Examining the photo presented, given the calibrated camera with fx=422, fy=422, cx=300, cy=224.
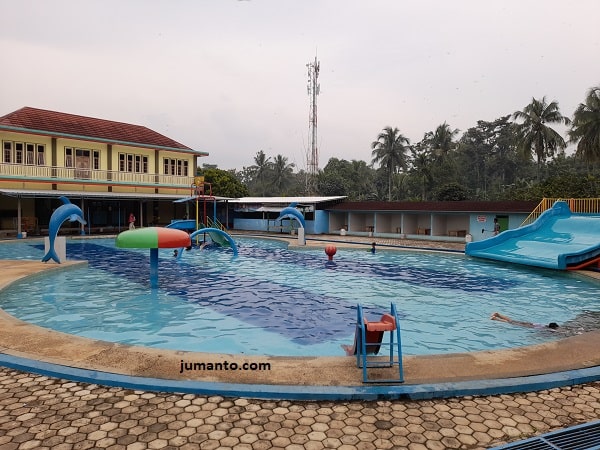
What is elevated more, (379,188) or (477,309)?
(379,188)

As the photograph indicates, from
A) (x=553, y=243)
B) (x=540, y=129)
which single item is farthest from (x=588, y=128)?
(x=553, y=243)

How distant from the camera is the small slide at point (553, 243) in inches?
655

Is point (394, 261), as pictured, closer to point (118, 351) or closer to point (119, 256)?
point (119, 256)

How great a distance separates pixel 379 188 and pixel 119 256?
52.5 m

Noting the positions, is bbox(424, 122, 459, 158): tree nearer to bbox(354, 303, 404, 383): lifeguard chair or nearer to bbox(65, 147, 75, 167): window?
bbox(65, 147, 75, 167): window

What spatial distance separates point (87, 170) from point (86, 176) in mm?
471

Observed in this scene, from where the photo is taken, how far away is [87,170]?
105 feet

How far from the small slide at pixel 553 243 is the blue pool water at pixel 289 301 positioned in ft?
2.33

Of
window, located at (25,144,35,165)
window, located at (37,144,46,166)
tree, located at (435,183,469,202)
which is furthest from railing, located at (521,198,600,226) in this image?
window, located at (25,144,35,165)

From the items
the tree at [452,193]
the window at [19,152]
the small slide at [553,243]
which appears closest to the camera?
the small slide at [553,243]

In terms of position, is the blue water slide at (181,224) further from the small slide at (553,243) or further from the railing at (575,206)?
the railing at (575,206)

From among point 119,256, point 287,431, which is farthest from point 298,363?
point 119,256

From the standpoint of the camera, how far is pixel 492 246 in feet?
70.7

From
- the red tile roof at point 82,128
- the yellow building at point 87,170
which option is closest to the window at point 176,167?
the yellow building at point 87,170
